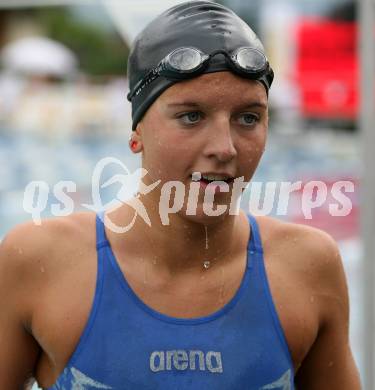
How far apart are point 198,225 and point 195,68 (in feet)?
1.50

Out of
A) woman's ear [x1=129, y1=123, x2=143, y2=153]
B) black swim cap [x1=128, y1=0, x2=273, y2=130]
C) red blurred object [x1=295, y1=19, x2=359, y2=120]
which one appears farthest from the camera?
red blurred object [x1=295, y1=19, x2=359, y2=120]

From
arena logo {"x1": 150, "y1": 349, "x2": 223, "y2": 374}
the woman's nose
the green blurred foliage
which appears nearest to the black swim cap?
the woman's nose

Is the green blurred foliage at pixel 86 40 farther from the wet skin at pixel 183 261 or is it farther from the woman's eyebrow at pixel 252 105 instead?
the woman's eyebrow at pixel 252 105

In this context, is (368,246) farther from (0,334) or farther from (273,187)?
(0,334)

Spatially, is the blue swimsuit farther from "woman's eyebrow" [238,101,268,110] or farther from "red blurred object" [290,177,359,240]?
"red blurred object" [290,177,359,240]

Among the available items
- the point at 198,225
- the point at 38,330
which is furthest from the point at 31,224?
the point at 198,225

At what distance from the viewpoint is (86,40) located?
29.6 ft

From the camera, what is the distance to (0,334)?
2.24 m

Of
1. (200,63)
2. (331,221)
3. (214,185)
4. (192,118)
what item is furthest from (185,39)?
(331,221)

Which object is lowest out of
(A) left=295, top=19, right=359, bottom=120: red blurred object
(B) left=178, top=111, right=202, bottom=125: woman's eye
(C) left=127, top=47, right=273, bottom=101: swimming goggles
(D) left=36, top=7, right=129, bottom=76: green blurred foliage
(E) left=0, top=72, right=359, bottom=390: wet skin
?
(E) left=0, top=72, right=359, bottom=390: wet skin

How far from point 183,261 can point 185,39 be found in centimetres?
64

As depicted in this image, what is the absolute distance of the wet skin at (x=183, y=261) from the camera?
Result: 2.05 m

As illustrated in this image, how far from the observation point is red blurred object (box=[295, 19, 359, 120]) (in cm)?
813

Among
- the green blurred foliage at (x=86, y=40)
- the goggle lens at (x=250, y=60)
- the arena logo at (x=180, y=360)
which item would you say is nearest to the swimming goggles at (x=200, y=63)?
the goggle lens at (x=250, y=60)
